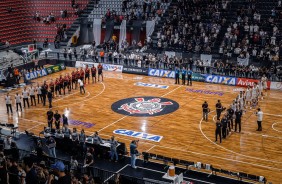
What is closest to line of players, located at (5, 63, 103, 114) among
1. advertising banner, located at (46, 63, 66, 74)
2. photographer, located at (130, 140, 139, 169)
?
advertising banner, located at (46, 63, 66, 74)

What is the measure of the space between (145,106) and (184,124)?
445cm

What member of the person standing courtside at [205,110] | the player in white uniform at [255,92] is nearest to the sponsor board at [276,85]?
the player in white uniform at [255,92]

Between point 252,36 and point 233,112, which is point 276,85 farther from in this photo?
point 233,112

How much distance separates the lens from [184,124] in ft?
85.7

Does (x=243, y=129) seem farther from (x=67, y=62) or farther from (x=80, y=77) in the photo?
(x=67, y=62)

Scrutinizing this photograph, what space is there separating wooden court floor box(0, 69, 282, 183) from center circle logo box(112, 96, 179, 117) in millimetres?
575

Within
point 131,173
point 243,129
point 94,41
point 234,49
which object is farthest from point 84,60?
point 131,173

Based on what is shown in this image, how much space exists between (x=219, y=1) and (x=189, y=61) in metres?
10.1

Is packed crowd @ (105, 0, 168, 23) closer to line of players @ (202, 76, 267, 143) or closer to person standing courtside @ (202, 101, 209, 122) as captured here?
line of players @ (202, 76, 267, 143)

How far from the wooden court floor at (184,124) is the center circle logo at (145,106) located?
1.89 feet

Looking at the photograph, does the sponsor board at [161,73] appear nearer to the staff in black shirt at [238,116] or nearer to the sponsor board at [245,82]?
the sponsor board at [245,82]

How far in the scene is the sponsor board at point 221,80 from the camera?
116 ft

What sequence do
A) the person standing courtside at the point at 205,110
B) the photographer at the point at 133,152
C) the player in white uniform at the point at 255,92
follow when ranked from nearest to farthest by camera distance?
the photographer at the point at 133,152 → the person standing courtside at the point at 205,110 → the player in white uniform at the point at 255,92

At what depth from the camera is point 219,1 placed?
45.4 metres
